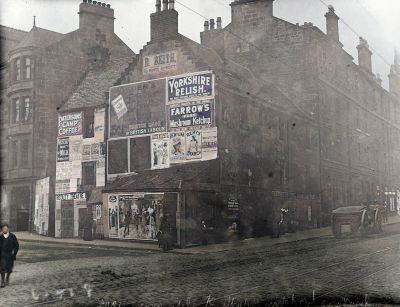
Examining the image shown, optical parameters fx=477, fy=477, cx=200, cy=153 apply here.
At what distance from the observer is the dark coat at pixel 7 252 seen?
37.3ft

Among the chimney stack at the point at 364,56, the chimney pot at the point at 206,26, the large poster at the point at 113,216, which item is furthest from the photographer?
the chimney stack at the point at 364,56

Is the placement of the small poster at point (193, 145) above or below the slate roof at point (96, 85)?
below

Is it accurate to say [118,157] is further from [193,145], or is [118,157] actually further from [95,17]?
[95,17]

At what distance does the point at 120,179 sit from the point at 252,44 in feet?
55.1

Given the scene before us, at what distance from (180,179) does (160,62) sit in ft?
22.6

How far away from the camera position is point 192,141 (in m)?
23.7

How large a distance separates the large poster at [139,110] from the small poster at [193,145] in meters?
1.81

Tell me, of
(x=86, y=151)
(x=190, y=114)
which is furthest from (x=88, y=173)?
(x=190, y=114)

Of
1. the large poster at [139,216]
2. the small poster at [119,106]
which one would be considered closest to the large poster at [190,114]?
the small poster at [119,106]

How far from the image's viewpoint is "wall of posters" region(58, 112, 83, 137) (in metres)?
29.5

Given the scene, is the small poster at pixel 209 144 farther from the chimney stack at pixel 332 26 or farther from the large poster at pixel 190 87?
the chimney stack at pixel 332 26

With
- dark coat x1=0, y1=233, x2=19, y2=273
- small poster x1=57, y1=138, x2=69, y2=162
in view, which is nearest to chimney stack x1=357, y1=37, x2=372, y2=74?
small poster x1=57, y1=138, x2=69, y2=162

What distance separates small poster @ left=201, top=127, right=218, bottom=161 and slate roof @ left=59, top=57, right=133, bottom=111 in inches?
314

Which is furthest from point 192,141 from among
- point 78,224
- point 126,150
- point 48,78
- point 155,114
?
point 48,78
